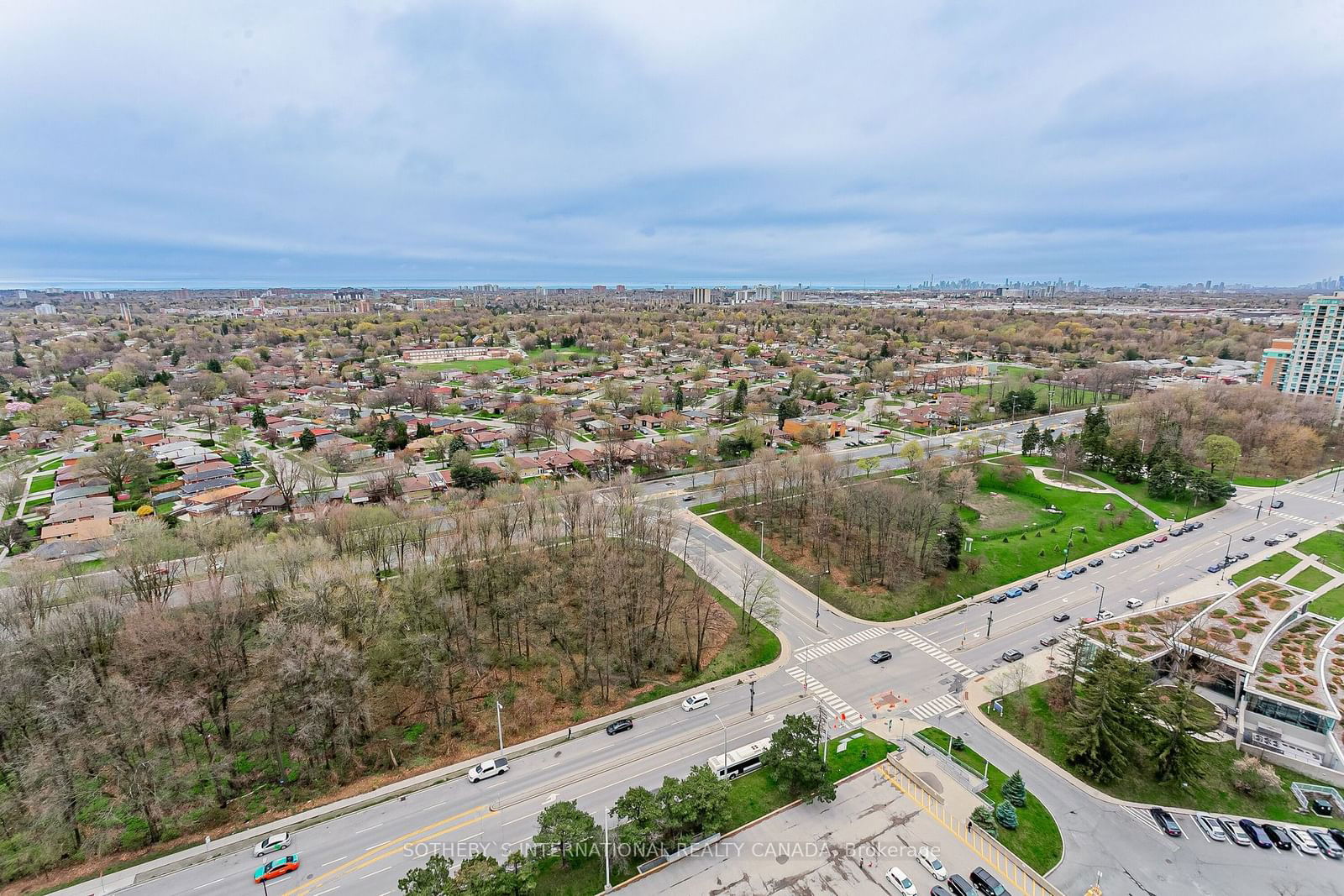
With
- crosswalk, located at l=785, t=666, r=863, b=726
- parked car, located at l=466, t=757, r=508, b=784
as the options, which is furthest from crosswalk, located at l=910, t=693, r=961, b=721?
parked car, located at l=466, t=757, r=508, b=784

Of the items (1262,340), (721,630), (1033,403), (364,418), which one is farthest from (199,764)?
(1262,340)

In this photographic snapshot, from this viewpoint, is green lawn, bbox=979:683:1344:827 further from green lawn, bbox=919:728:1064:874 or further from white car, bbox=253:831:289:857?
white car, bbox=253:831:289:857

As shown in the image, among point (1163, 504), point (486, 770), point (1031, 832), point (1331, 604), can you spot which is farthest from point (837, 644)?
point (1163, 504)

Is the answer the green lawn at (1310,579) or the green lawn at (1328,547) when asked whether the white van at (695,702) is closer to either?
the green lawn at (1310,579)

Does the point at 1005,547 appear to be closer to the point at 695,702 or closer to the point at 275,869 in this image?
the point at 695,702

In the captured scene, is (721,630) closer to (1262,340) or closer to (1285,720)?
(1285,720)

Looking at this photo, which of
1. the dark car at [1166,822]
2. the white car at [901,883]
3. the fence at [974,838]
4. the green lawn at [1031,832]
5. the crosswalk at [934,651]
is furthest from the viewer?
the crosswalk at [934,651]

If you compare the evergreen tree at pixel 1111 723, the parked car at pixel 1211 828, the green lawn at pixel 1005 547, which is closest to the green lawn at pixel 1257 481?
the green lawn at pixel 1005 547
